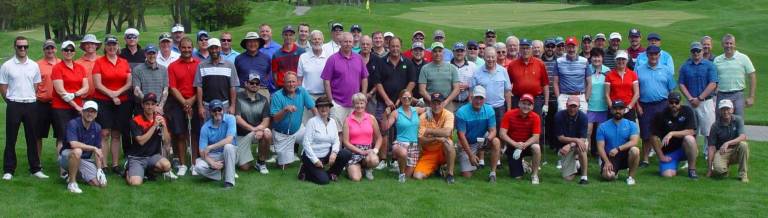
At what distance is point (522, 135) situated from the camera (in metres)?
10.9

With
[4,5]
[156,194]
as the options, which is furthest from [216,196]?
[4,5]

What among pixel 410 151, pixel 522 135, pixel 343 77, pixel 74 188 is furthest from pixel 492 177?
pixel 74 188

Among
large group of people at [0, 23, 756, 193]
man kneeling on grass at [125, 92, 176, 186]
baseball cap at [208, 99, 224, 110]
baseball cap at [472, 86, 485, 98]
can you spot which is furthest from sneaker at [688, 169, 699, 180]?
man kneeling on grass at [125, 92, 176, 186]

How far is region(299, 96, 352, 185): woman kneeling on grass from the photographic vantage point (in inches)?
413

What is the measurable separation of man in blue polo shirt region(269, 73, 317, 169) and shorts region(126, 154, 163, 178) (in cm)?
172

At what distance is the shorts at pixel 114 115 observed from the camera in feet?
34.9

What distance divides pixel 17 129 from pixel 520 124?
256 inches

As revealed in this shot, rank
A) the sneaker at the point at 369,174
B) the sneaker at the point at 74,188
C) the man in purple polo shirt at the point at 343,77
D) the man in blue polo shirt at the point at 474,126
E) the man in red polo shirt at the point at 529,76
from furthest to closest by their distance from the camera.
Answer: the man in red polo shirt at the point at 529,76 → the man in purple polo shirt at the point at 343,77 → the man in blue polo shirt at the point at 474,126 → the sneaker at the point at 369,174 → the sneaker at the point at 74,188

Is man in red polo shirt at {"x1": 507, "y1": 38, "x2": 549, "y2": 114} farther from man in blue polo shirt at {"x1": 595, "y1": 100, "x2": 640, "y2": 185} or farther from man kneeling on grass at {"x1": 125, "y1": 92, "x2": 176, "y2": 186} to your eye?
man kneeling on grass at {"x1": 125, "y1": 92, "x2": 176, "y2": 186}

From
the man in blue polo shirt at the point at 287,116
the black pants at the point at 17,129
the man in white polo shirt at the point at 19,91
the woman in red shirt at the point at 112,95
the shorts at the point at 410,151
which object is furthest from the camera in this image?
the man in blue polo shirt at the point at 287,116

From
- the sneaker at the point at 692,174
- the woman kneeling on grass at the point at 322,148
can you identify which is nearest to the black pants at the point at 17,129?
the woman kneeling on grass at the point at 322,148

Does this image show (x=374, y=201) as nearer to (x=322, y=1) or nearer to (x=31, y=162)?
(x=31, y=162)

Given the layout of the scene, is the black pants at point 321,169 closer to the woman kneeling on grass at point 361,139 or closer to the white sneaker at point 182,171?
the woman kneeling on grass at point 361,139

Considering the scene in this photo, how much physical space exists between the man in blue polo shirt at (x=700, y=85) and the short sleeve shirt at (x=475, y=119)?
3221 mm
